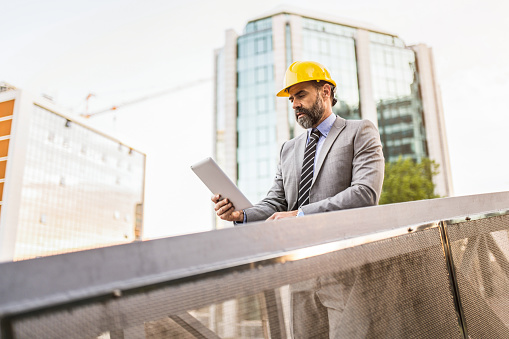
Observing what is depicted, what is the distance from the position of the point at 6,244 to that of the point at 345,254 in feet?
116

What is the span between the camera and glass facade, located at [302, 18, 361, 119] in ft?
116

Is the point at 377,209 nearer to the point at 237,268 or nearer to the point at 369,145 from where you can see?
the point at 237,268

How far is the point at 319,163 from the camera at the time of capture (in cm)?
246

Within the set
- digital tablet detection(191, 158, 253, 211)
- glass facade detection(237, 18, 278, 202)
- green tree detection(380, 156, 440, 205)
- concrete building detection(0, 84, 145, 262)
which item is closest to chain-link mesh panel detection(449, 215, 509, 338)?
digital tablet detection(191, 158, 253, 211)

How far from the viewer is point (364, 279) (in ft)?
4.33

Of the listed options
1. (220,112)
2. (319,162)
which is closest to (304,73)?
(319,162)

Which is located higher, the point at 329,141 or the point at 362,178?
the point at 329,141

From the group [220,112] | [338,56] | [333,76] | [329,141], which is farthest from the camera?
[220,112]

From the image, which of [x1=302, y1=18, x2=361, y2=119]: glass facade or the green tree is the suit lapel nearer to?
the green tree

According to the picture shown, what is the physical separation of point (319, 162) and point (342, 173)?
0.53ft

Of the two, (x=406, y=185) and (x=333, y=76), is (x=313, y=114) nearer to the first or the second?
(x=406, y=185)

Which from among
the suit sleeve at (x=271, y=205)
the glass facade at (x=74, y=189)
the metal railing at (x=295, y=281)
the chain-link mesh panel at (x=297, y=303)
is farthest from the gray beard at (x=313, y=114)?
the glass facade at (x=74, y=189)

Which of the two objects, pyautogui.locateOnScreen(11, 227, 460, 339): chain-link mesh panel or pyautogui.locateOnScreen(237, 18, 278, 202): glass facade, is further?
pyautogui.locateOnScreen(237, 18, 278, 202): glass facade

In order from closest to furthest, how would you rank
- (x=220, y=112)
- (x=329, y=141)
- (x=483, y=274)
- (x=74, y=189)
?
(x=483, y=274) → (x=329, y=141) → (x=220, y=112) → (x=74, y=189)
